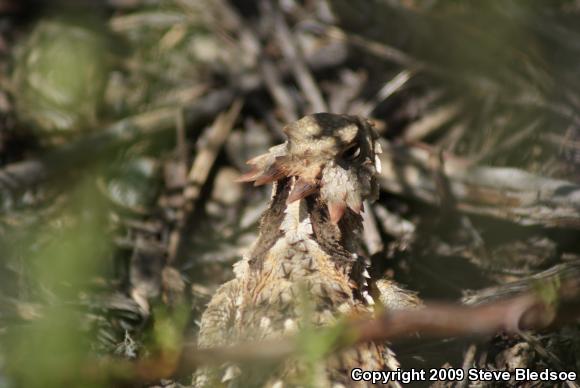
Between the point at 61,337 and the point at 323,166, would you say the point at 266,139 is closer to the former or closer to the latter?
the point at 323,166

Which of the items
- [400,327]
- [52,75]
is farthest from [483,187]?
[400,327]

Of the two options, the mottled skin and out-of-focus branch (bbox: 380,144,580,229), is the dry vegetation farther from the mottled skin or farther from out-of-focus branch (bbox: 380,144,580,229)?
the mottled skin

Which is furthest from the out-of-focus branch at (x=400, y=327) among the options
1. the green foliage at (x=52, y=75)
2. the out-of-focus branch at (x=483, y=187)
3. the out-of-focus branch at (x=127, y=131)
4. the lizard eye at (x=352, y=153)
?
the green foliage at (x=52, y=75)

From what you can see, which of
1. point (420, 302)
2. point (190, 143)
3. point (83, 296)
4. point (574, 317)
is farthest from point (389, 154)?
point (574, 317)

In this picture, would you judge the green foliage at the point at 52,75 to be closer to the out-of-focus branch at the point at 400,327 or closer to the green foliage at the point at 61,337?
the green foliage at the point at 61,337

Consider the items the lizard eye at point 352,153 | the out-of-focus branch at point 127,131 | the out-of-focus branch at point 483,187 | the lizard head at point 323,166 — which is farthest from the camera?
the out-of-focus branch at point 127,131

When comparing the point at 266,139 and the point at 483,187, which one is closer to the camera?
the point at 483,187

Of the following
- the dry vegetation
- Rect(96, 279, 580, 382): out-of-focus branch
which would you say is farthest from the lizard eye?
Rect(96, 279, 580, 382): out-of-focus branch
